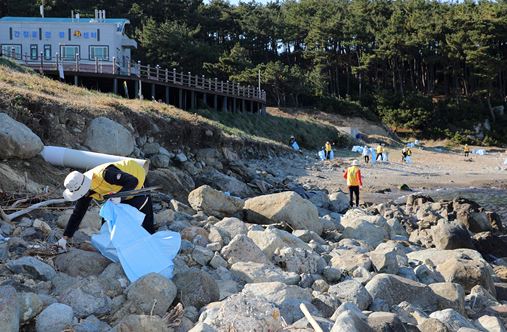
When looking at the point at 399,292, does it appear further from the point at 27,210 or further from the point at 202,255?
the point at 27,210

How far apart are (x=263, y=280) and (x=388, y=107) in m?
55.0

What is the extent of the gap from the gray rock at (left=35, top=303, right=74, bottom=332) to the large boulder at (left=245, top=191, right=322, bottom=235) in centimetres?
578

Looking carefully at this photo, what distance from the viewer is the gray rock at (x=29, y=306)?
190 inches

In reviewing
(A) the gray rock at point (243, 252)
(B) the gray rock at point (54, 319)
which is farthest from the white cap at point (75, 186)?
(A) the gray rock at point (243, 252)

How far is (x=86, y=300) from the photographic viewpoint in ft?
17.0

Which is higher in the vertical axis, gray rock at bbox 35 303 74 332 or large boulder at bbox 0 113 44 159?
large boulder at bbox 0 113 44 159

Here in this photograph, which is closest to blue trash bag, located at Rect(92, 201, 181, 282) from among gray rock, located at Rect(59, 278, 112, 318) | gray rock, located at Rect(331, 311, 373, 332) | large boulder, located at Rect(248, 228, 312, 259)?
gray rock, located at Rect(59, 278, 112, 318)

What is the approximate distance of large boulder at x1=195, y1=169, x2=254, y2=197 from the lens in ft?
52.4

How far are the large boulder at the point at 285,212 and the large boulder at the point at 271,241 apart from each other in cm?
216

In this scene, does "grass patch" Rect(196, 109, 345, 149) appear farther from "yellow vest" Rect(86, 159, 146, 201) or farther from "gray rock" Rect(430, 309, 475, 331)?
"gray rock" Rect(430, 309, 475, 331)

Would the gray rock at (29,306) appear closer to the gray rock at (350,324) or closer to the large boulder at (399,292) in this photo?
the gray rock at (350,324)

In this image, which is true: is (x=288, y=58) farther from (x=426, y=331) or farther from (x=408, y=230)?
(x=426, y=331)

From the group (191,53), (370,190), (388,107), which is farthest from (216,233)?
(388,107)

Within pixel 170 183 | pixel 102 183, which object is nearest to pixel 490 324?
pixel 102 183
